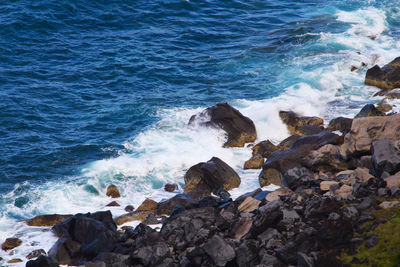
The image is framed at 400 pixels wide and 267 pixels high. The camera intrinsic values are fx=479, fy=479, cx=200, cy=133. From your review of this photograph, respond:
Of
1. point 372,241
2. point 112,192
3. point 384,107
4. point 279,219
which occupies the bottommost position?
point 112,192

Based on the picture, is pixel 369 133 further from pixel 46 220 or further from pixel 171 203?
pixel 46 220

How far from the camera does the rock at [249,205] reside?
43.1 feet

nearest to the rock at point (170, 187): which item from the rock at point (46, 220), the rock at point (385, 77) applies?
the rock at point (46, 220)

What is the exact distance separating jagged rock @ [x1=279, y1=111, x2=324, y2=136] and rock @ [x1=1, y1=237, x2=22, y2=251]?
12146 mm

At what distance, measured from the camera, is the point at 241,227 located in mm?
11672

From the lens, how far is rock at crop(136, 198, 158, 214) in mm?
16628

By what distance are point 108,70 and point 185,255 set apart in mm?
20239

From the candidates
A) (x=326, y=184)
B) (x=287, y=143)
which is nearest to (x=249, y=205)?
(x=326, y=184)

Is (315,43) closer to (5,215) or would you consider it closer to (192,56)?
(192,56)

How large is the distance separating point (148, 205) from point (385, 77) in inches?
599

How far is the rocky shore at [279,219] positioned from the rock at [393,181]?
24 millimetres

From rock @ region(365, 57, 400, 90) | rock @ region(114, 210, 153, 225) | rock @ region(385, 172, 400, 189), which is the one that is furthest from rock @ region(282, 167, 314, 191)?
rock @ region(365, 57, 400, 90)

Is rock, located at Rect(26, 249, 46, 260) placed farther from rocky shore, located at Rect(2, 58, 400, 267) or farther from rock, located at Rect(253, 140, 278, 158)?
rock, located at Rect(253, 140, 278, 158)

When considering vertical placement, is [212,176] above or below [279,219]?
below
